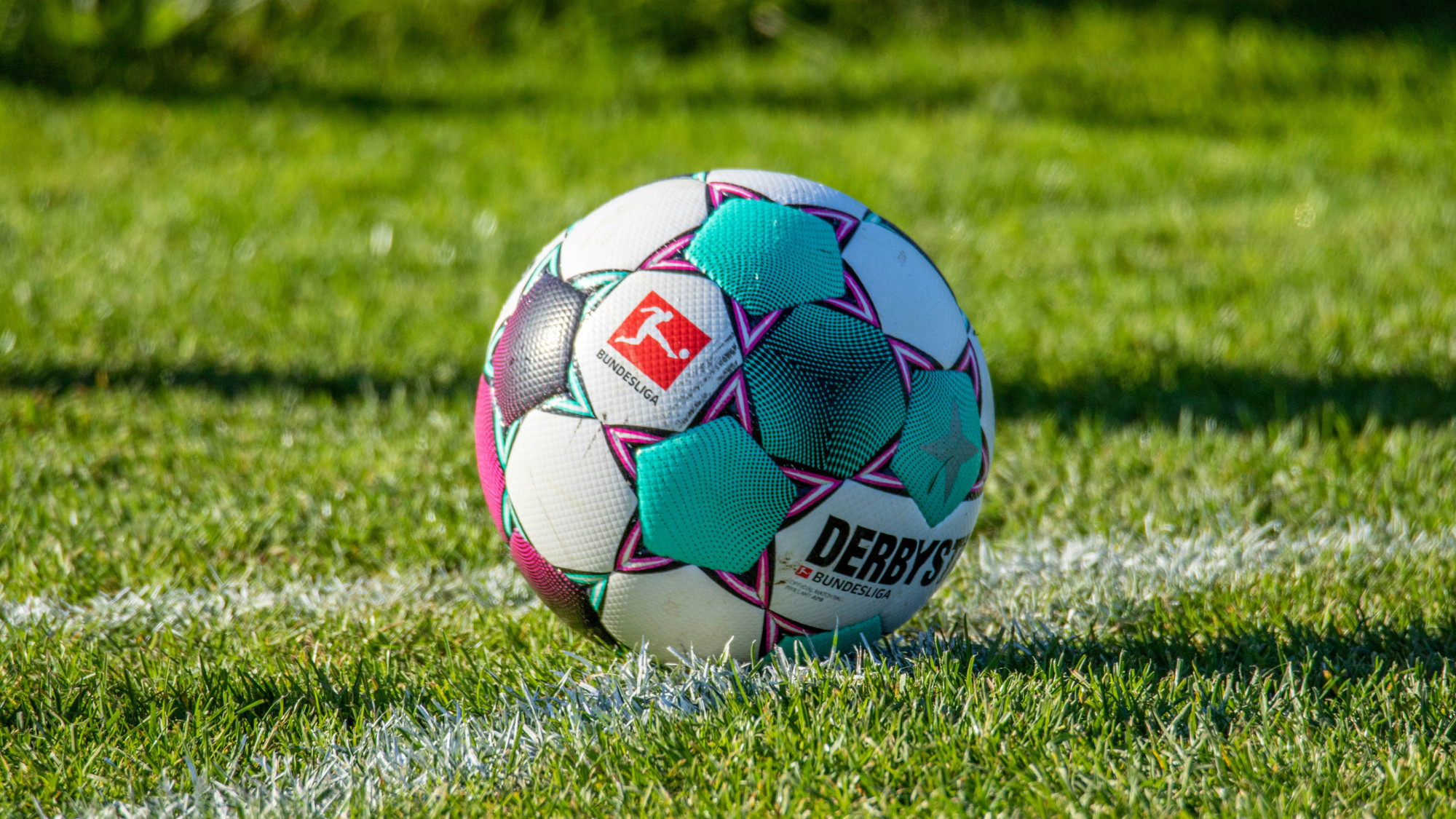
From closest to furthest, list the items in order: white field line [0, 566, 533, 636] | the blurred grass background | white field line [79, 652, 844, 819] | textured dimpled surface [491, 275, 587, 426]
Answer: white field line [79, 652, 844, 819] → textured dimpled surface [491, 275, 587, 426] → white field line [0, 566, 533, 636] → the blurred grass background

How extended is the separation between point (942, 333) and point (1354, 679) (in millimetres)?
1070

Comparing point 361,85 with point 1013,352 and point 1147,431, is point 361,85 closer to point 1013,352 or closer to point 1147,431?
point 1013,352

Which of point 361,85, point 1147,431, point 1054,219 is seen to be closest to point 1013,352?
point 1147,431

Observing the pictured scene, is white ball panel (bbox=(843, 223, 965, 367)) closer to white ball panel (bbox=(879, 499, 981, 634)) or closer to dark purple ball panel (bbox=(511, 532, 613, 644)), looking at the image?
white ball panel (bbox=(879, 499, 981, 634))

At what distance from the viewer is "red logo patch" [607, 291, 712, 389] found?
2182 mm

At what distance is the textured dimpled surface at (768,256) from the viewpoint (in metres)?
2.25

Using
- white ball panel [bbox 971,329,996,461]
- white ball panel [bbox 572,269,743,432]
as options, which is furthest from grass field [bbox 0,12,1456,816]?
white ball panel [bbox 572,269,743,432]

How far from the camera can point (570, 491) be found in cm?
224

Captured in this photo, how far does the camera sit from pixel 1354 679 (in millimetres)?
2352

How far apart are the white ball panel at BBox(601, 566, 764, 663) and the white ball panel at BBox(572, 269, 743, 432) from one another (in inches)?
12.2

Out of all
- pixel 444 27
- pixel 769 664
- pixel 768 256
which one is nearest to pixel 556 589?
pixel 769 664

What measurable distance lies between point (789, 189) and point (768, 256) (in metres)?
0.24

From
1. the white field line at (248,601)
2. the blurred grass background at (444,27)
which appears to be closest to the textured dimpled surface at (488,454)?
the white field line at (248,601)

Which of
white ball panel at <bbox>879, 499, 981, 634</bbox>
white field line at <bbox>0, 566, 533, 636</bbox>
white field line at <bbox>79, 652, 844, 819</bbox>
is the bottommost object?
white field line at <bbox>0, 566, 533, 636</bbox>
